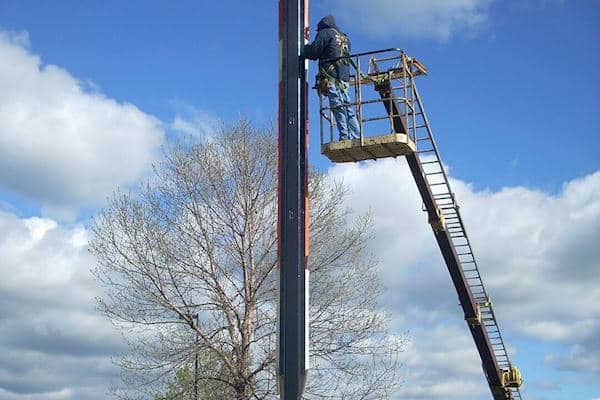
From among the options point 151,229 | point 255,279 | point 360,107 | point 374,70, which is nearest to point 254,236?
point 255,279

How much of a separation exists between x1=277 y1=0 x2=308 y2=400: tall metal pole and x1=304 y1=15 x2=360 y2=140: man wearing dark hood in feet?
0.94

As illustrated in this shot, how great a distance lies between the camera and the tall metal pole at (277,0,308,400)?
10305 mm

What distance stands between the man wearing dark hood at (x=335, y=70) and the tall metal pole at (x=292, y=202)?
29 centimetres

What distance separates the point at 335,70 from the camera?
11453 millimetres

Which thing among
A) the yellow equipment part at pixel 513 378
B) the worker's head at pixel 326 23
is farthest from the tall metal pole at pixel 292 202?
the yellow equipment part at pixel 513 378

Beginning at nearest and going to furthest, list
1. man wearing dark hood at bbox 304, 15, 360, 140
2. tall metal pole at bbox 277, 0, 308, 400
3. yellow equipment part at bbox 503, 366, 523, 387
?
1. tall metal pole at bbox 277, 0, 308, 400
2. man wearing dark hood at bbox 304, 15, 360, 140
3. yellow equipment part at bbox 503, 366, 523, 387

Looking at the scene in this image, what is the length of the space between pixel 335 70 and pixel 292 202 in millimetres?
2101

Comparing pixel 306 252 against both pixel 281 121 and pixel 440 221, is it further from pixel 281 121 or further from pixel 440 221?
pixel 440 221

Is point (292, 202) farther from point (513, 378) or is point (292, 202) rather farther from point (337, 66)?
point (513, 378)

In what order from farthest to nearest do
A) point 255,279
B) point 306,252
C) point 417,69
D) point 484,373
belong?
point 255,279, point 484,373, point 417,69, point 306,252

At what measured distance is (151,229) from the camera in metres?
19.5

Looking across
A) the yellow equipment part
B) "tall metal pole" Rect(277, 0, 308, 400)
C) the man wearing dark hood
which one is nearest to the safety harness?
the man wearing dark hood

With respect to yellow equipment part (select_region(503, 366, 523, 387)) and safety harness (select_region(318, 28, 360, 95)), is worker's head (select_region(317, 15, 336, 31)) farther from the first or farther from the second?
yellow equipment part (select_region(503, 366, 523, 387))

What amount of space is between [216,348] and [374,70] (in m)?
8.63
